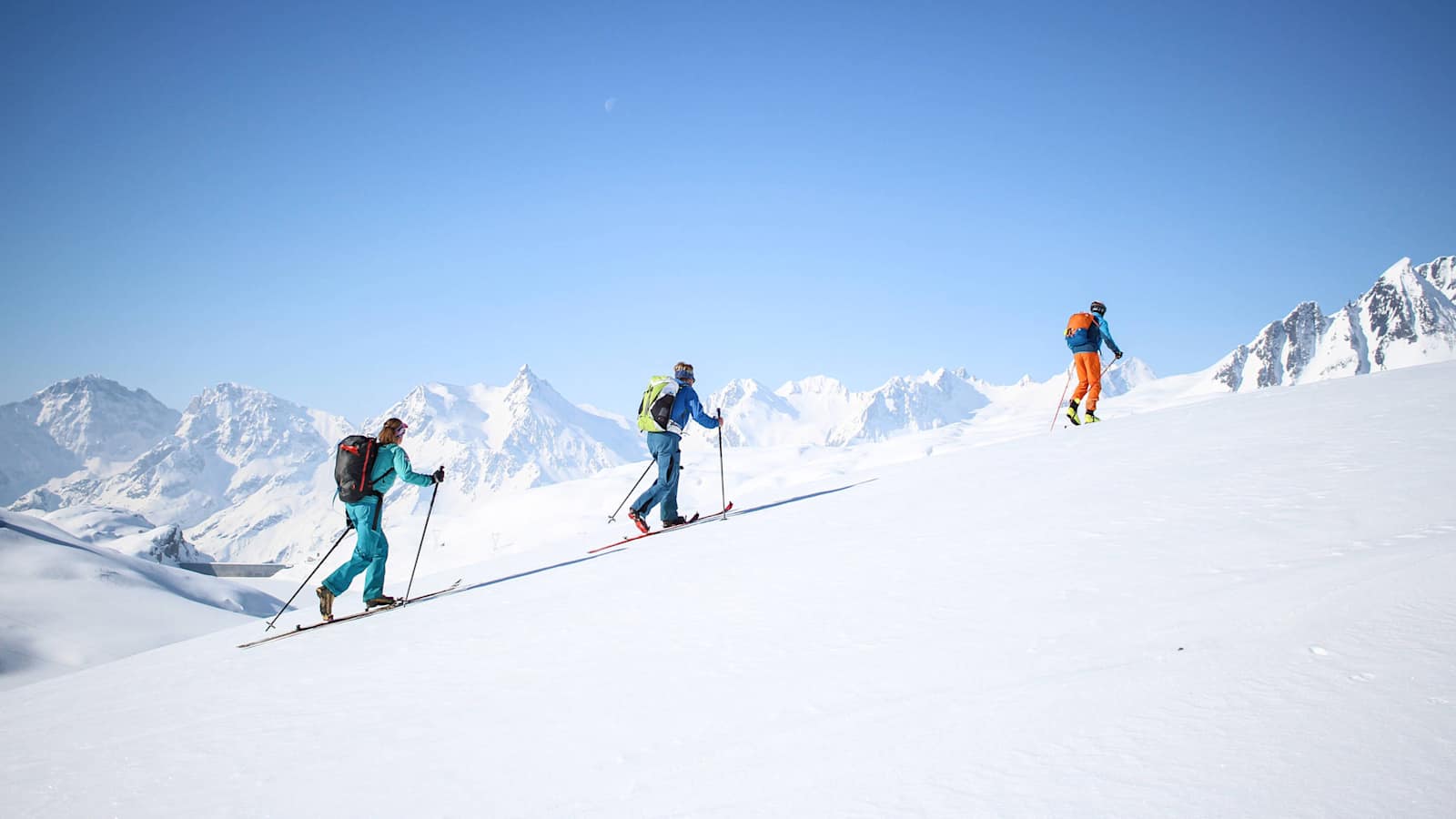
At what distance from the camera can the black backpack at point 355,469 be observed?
890cm

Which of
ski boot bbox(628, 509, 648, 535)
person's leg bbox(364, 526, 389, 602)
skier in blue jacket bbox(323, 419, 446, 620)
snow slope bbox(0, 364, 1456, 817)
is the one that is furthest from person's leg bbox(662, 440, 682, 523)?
person's leg bbox(364, 526, 389, 602)

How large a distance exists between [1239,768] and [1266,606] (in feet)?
5.90

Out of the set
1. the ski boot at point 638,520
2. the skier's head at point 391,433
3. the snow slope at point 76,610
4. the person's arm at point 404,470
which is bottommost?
the snow slope at point 76,610

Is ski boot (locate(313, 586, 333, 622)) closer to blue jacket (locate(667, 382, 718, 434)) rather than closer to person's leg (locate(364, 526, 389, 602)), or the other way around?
person's leg (locate(364, 526, 389, 602))

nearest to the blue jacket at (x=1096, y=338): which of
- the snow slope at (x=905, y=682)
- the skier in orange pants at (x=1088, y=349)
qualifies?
the skier in orange pants at (x=1088, y=349)

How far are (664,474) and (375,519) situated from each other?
4251 mm

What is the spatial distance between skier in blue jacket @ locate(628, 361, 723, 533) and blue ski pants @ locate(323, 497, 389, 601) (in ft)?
12.0

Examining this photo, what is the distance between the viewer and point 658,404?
11.5 meters

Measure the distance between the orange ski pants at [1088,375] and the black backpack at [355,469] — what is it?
13.9 meters

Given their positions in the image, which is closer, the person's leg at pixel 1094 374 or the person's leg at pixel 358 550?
the person's leg at pixel 358 550

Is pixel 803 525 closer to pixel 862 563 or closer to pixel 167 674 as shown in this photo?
pixel 862 563

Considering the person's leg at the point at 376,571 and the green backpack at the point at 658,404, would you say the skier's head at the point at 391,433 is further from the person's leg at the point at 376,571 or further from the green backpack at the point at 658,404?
the green backpack at the point at 658,404

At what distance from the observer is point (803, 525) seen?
30.1 ft

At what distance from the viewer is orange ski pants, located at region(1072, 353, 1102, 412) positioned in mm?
15930
